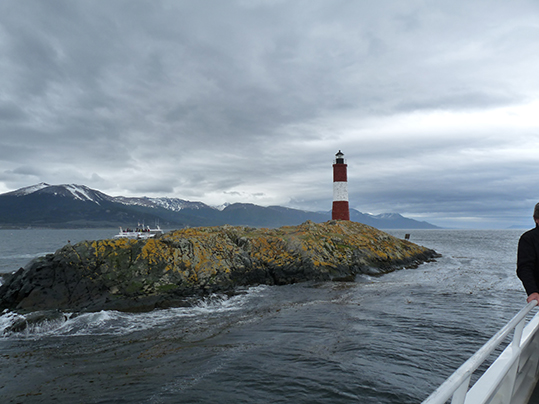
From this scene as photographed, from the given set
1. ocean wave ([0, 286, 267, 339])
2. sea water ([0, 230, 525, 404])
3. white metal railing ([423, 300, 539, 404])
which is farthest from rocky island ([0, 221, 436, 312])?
white metal railing ([423, 300, 539, 404])

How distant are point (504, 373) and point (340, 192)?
40.3 m

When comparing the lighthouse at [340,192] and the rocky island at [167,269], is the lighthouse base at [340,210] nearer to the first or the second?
the lighthouse at [340,192]

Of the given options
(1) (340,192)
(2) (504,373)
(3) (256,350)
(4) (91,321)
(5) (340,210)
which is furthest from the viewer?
(1) (340,192)

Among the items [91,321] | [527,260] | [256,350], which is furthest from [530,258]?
[91,321]

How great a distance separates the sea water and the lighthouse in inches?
1066

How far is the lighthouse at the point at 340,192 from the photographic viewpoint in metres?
42.7

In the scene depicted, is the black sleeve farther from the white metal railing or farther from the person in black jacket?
the white metal railing

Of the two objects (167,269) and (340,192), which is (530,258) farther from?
(340,192)

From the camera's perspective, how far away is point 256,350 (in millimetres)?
8938

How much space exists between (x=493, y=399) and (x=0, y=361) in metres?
11.6

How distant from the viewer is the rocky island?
47.2ft

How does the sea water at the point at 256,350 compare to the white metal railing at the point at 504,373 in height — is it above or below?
below

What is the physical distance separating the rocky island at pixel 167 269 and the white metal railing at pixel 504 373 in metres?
13.0

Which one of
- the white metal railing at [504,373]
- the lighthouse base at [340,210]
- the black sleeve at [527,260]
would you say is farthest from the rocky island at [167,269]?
the lighthouse base at [340,210]
